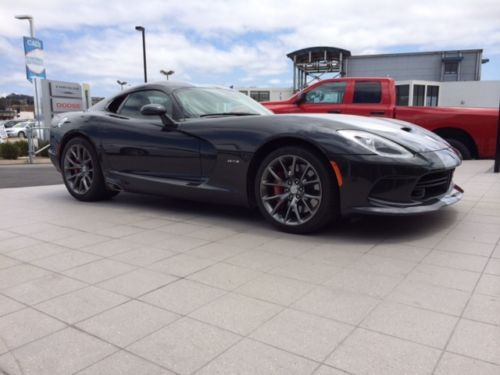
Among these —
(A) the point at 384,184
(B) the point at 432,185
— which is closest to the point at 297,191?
(A) the point at 384,184

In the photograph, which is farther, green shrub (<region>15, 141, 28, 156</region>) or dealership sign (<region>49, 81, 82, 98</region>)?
dealership sign (<region>49, 81, 82, 98</region>)

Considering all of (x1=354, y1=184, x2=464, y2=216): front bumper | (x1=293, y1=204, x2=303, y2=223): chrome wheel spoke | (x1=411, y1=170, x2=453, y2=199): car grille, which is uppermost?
(x1=411, y1=170, x2=453, y2=199): car grille

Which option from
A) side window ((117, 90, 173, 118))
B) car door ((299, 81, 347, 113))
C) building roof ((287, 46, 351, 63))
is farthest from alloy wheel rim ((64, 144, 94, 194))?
building roof ((287, 46, 351, 63))

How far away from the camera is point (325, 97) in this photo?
28.2 feet

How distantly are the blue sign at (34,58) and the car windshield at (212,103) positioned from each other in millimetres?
15964

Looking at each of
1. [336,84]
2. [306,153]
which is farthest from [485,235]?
[336,84]

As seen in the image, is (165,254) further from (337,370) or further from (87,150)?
(87,150)

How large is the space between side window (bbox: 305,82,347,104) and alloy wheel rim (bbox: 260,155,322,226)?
5051mm

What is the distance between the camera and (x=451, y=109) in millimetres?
7945

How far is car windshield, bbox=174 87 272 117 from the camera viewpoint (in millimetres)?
4594

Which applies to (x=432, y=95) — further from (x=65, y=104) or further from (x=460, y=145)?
(x=65, y=104)

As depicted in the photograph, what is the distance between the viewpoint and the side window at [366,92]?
332 inches

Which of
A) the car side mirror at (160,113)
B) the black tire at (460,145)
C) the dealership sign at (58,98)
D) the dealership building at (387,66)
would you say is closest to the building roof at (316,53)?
the dealership building at (387,66)

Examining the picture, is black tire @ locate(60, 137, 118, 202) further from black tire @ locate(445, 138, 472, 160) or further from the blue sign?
the blue sign
